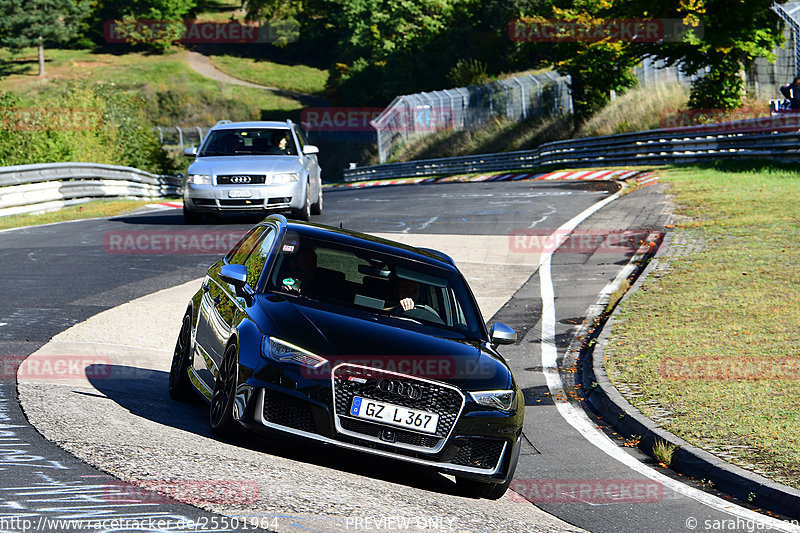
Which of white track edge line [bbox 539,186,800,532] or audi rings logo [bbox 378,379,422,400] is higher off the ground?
audi rings logo [bbox 378,379,422,400]

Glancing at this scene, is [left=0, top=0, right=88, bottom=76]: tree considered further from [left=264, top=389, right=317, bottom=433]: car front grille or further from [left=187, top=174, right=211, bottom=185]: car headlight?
[left=264, top=389, right=317, bottom=433]: car front grille

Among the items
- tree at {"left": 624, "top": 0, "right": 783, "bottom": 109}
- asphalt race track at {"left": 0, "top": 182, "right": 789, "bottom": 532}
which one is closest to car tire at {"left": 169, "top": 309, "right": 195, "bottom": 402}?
asphalt race track at {"left": 0, "top": 182, "right": 789, "bottom": 532}

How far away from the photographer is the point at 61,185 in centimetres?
2681

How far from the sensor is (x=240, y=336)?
696 cm

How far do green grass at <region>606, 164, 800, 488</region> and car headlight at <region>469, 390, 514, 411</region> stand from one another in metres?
2.01

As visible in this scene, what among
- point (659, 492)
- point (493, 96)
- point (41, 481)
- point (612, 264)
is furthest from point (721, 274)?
point (493, 96)

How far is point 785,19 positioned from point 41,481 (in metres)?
34.6

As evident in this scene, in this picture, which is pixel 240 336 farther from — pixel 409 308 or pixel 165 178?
pixel 165 178

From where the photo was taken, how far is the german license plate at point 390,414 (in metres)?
6.54

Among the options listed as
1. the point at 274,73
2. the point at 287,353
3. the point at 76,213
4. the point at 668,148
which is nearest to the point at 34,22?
the point at 274,73

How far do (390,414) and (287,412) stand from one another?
25.0 inches

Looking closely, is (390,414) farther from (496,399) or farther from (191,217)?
(191,217)

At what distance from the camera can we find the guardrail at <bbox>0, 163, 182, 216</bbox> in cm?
2431

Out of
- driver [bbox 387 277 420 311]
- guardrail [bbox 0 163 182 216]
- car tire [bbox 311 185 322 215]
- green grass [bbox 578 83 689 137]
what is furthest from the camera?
green grass [bbox 578 83 689 137]
